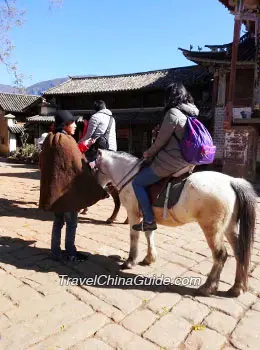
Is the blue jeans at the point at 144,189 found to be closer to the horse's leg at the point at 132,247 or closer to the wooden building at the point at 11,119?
the horse's leg at the point at 132,247

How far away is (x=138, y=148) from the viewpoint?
19328 millimetres

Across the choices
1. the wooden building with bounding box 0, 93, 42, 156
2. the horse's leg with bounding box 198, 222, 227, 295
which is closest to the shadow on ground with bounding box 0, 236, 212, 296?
the horse's leg with bounding box 198, 222, 227, 295

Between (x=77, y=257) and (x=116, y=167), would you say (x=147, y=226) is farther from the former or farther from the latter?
(x=77, y=257)

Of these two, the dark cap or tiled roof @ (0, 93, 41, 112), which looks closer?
the dark cap

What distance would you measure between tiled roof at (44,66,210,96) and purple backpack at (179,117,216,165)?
14886 mm

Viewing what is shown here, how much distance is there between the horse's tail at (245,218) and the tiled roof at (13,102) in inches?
1133

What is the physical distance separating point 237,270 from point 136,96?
18159mm

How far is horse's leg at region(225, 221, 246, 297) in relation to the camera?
9.39 feet

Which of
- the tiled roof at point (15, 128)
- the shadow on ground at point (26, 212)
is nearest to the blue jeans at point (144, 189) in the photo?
the shadow on ground at point (26, 212)

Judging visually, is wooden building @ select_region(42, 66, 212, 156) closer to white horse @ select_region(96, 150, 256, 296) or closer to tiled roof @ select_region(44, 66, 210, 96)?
tiled roof @ select_region(44, 66, 210, 96)

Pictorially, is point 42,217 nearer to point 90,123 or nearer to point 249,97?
point 90,123

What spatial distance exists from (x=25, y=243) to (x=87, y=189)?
4.54ft

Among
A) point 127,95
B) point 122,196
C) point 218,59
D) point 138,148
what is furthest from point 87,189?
point 127,95

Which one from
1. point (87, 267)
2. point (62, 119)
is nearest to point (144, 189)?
point (87, 267)
